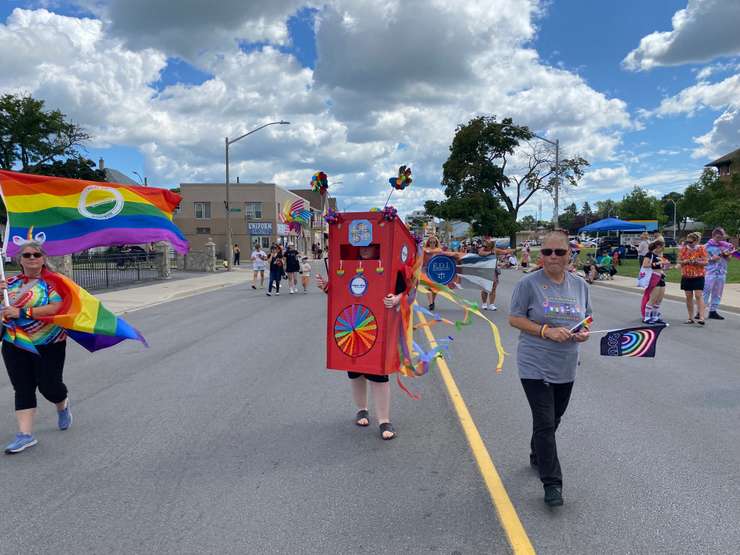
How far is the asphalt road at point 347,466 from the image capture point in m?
3.15

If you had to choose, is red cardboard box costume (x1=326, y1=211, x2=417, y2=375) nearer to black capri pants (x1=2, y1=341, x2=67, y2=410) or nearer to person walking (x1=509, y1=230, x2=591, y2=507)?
person walking (x1=509, y1=230, x2=591, y2=507)

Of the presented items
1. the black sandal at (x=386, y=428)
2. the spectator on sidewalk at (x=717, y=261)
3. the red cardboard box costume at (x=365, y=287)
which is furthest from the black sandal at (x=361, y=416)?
the spectator on sidewalk at (x=717, y=261)

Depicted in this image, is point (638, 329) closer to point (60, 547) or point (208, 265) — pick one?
point (60, 547)

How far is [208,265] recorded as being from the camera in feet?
107

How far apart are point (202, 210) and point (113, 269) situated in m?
36.9

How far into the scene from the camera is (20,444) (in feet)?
14.6

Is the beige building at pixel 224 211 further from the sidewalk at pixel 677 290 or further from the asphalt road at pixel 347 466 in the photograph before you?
the asphalt road at pixel 347 466

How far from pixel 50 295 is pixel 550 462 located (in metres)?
3.95

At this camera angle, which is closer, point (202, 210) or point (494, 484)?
point (494, 484)

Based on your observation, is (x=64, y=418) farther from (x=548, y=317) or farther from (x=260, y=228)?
(x=260, y=228)

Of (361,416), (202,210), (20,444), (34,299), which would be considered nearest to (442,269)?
(361,416)

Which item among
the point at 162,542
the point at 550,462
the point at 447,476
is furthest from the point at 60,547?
the point at 550,462

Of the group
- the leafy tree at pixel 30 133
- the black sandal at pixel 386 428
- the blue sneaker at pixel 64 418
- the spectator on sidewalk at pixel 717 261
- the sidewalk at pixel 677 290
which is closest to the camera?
the black sandal at pixel 386 428

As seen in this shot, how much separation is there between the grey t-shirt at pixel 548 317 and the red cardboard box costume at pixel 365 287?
48.5 inches
